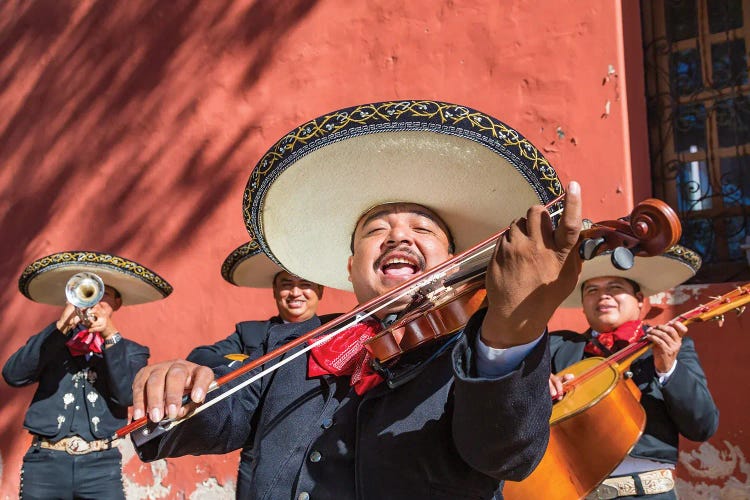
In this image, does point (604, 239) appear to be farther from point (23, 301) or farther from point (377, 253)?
point (23, 301)

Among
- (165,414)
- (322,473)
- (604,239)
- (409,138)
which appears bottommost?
(322,473)

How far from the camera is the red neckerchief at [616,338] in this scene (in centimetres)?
363

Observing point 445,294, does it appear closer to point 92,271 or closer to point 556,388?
point 556,388

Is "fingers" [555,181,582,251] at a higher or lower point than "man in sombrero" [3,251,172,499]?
higher

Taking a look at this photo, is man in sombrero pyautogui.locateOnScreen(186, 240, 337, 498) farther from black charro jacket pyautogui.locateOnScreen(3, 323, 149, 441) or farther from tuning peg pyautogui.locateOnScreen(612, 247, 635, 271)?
tuning peg pyautogui.locateOnScreen(612, 247, 635, 271)

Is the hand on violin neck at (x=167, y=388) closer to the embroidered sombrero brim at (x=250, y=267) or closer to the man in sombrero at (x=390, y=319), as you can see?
the man in sombrero at (x=390, y=319)

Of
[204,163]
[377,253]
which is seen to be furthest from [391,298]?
[204,163]

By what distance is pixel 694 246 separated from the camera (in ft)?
14.8

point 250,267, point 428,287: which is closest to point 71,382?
point 250,267

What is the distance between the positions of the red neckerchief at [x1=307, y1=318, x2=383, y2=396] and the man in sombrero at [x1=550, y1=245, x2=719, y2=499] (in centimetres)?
123

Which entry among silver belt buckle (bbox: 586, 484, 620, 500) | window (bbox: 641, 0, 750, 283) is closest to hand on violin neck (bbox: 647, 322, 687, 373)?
silver belt buckle (bbox: 586, 484, 620, 500)

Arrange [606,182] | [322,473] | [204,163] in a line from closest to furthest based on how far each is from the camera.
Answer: [322,473]
[606,182]
[204,163]

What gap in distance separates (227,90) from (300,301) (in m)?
2.06

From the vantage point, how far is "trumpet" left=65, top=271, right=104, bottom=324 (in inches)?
178
